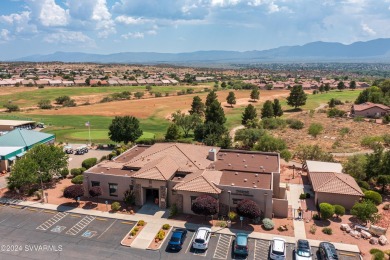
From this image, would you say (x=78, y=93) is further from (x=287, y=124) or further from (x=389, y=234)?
(x=389, y=234)

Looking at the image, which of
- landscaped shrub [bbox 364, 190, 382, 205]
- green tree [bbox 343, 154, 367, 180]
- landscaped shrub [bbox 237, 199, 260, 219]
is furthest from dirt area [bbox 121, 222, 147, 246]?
green tree [bbox 343, 154, 367, 180]

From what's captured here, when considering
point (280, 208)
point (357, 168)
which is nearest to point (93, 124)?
point (280, 208)

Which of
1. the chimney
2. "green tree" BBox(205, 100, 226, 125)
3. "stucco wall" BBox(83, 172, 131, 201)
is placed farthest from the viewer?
"green tree" BBox(205, 100, 226, 125)

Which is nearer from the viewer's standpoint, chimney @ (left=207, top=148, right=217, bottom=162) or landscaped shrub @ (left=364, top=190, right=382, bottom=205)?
landscaped shrub @ (left=364, top=190, right=382, bottom=205)

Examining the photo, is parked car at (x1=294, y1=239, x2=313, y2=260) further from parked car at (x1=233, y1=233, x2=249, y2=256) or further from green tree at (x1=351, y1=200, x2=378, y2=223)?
green tree at (x1=351, y1=200, x2=378, y2=223)

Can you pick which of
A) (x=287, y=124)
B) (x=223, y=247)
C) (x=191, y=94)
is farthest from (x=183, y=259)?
(x=191, y=94)

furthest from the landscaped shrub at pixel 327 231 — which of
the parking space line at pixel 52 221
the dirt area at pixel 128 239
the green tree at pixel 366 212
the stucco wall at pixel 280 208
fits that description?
the parking space line at pixel 52 221
